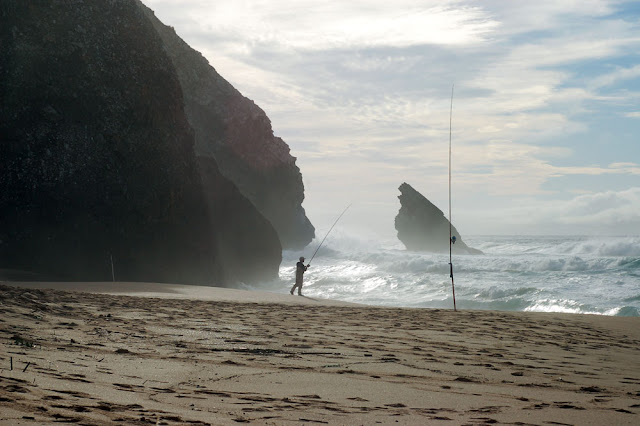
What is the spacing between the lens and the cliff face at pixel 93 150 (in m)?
18.0

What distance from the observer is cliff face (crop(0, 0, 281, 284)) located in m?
18.0

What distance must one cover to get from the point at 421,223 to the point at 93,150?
62.5 metres

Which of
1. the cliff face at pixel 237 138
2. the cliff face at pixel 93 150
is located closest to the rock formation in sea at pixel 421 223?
the cliff face at pixel 237 138

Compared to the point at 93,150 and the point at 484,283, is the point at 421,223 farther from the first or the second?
the point at 93,150

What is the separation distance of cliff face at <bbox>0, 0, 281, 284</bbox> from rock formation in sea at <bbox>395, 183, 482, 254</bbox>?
56.5 m

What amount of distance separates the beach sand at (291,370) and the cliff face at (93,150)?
10182 millimetres

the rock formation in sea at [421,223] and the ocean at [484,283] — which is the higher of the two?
the rock formation in sea at [421,223]

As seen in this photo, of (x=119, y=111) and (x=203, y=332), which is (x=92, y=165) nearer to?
(x=119, y=111)

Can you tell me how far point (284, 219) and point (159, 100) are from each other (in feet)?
84.6

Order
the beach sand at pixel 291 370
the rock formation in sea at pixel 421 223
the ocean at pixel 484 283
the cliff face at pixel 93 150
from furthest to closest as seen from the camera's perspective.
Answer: the rock formation in sea at pixel 421 223, the ocean at pixel 484 283, the cliff face at pixel 93 150, the beach sand at pixel 291 370

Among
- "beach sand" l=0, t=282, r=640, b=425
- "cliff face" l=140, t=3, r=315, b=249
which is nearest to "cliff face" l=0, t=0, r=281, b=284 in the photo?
"cliff face" l=140, t=3, r=315, b=249

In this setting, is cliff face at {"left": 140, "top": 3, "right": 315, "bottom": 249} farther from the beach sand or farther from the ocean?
the beach sand

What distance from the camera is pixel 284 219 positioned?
47.2m

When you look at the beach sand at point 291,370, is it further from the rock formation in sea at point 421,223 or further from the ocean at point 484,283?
the rock formation in sea at point 421,223
